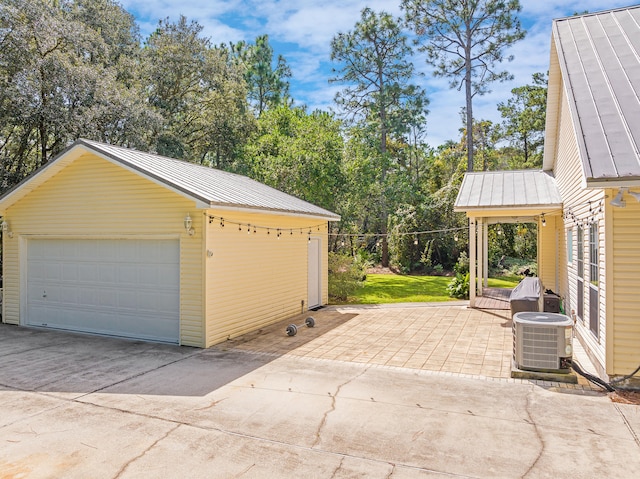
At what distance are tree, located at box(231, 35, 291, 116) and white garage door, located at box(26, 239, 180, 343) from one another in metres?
24.4

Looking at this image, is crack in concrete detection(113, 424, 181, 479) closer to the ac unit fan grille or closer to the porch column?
the ac unit fan grille

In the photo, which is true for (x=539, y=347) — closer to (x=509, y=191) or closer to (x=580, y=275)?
(x=580, y=275)

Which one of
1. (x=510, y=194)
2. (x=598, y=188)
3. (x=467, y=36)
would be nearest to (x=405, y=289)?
(x=510, y=194)

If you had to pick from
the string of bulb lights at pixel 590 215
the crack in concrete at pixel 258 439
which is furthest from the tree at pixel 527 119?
the crack in concrete at pixel 258 439

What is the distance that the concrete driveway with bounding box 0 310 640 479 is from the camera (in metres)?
4.02

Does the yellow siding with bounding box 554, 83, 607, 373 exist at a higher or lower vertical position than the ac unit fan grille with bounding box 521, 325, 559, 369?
higher

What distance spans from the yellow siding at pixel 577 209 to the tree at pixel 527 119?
54.6 feet

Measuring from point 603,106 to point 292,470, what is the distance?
665 cm

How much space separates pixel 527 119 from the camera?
27.4m

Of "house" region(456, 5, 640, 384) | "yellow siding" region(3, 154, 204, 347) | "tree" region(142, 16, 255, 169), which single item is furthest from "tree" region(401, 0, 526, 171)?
"yellow siding" region(3, 154, 204, 347)

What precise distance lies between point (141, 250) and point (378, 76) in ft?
72.5

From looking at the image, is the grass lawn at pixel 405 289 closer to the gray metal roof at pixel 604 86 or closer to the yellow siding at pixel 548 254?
the yellow siding at pixel 548 254

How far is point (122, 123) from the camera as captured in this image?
645 inches

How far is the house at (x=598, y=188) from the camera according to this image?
5.83 meters
